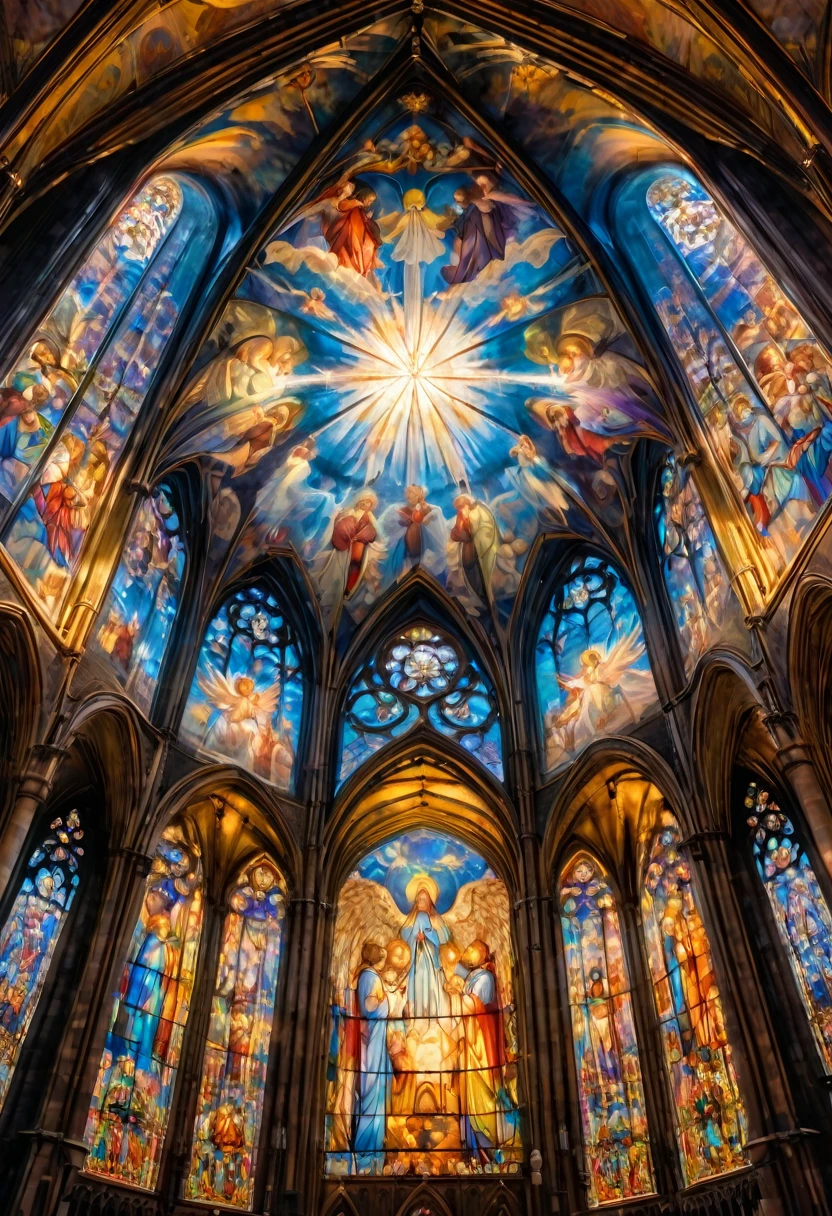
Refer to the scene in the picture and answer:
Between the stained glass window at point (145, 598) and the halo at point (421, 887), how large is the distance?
542 centimetres

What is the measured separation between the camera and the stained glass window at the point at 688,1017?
37.0ft

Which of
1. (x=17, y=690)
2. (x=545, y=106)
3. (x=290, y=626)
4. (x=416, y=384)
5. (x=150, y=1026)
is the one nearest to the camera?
(x=17, y=690)

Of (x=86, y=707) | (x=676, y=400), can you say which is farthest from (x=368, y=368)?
(x=86, y=707)

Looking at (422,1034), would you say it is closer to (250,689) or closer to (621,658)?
(250,689)

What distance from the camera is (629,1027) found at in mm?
12820

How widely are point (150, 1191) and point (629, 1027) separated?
246 inches

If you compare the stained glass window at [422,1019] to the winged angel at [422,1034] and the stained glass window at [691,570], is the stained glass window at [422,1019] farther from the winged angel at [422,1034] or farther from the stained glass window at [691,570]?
the stained glass window at [691,570]

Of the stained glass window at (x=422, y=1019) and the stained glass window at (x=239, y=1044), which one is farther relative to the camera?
the stained glass window at (x=422, y=1019)

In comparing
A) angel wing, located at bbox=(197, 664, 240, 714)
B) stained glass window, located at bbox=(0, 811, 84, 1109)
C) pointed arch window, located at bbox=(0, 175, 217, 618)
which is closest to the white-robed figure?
angel wing, located at bbox=(197, 664, 240, 714)

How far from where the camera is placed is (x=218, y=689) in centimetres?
1551

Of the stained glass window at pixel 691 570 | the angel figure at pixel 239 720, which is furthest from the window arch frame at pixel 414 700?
the stained glass window at pixel 691 570

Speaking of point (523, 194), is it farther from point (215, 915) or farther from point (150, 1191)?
point (150, 1191)

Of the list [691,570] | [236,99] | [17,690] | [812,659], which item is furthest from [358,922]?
[236,99]

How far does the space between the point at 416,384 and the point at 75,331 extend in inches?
252
